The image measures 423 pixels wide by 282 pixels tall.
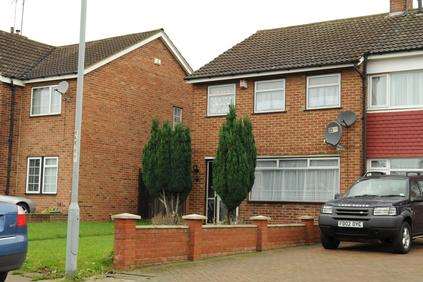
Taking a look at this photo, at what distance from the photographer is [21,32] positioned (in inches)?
1214

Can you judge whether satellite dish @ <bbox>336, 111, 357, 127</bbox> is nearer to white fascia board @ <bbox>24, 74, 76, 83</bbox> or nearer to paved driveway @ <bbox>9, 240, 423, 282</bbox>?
paved driveway @ <bbox>9, 240, 423, 282</bbox>

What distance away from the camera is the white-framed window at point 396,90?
1764 centimetres

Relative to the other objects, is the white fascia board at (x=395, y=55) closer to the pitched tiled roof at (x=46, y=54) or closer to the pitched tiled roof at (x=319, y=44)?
the pitched tiled roof at (x=319, y=44)

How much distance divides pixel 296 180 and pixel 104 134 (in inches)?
312

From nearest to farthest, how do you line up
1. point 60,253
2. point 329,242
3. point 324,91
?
point 60,253, point 329,242, point 324,91

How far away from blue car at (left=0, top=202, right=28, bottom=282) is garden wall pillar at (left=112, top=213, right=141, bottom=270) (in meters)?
2.00

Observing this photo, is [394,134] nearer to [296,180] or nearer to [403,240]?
[296,180]

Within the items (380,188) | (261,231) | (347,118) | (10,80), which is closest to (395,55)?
(347,118)

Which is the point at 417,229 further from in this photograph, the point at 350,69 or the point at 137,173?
the point at 137,173

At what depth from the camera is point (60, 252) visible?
39.9 ft

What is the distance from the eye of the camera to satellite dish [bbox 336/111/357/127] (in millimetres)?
17938

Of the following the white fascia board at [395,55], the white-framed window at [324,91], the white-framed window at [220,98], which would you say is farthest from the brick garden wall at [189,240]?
the white-framed window at [220,98]

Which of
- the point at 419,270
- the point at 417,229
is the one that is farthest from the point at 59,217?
the point at 419,270

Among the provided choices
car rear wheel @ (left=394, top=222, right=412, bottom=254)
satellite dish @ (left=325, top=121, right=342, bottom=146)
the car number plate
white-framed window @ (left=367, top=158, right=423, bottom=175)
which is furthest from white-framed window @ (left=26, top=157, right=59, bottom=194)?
car rear wheel @ (left=394, top=222, right=412, bottom=254)
